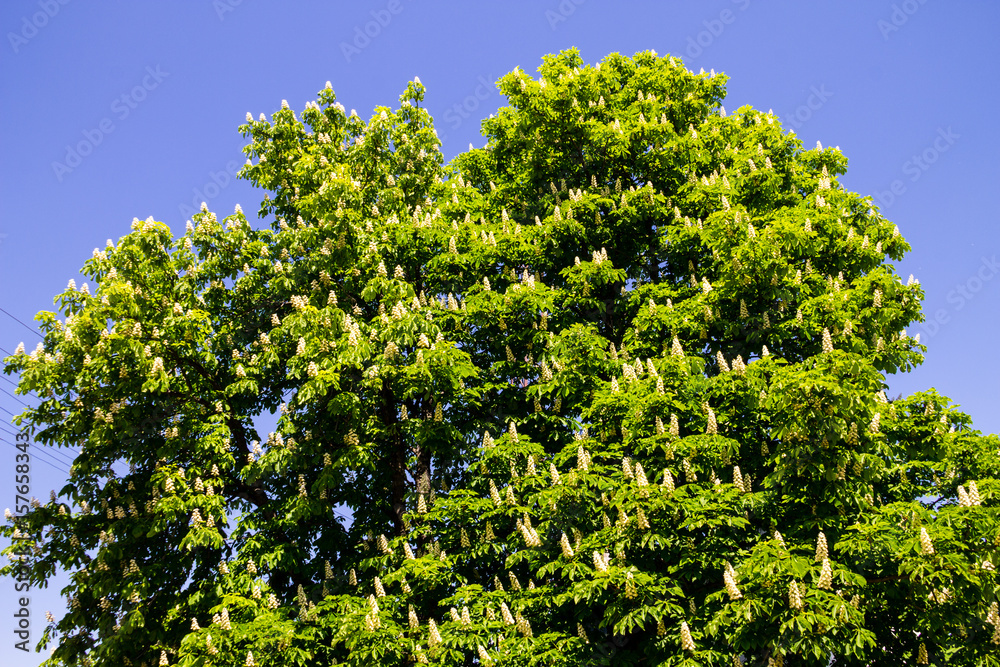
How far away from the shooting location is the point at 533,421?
15.2 metres

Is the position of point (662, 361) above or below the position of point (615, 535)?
above

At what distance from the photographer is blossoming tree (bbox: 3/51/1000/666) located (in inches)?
467

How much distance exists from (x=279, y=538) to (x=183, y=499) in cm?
214

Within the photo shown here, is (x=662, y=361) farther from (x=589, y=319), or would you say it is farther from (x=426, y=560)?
(x=426, y=560)

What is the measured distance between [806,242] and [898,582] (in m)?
6.06

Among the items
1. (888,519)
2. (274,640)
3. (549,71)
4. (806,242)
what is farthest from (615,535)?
(549,71)

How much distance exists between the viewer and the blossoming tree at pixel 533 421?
11852 mm

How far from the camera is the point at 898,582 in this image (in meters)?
11.9

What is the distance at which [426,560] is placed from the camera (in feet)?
43.1

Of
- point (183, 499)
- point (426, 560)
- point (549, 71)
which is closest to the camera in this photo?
point (426, 560)

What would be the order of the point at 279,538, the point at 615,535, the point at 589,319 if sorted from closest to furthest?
1. the point at 615,535
2. the point at 279,538
3. the point at 589,319

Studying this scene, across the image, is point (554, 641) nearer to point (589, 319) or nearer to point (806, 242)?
point (589, 319)

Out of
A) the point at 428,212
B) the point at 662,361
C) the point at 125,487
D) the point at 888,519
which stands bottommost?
the point at 888,519

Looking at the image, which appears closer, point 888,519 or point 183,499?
point 888,519
